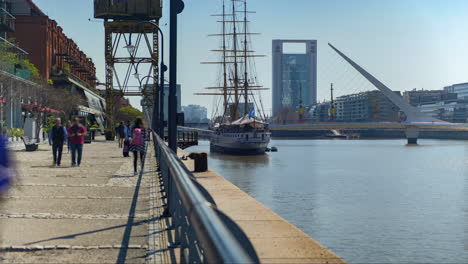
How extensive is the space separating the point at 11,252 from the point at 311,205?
75.9 ft

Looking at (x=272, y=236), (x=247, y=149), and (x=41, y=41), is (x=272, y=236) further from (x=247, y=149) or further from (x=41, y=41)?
(x=247, y=149)

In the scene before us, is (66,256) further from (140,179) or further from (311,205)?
(311,205)

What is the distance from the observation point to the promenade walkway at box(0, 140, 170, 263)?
21.4ft

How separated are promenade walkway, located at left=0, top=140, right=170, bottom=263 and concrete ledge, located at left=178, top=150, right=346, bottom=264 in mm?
1341

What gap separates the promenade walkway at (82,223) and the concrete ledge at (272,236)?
4.40 feet

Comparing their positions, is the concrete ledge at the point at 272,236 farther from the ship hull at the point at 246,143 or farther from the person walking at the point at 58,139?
the ship hull at the point at 246,143

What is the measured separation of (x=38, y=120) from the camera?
44969 mm

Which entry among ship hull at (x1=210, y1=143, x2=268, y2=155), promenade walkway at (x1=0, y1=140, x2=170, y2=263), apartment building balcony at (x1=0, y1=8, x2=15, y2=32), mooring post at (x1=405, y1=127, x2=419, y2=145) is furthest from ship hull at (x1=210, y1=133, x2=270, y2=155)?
promenade walkway at (x1=0, y1=140, x2=170, y2=263)

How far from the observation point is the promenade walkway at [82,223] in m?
6.52

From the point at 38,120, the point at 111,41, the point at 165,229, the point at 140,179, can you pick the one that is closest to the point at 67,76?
the point at 111,41

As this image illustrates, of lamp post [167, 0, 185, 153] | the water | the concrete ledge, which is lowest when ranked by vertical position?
the water

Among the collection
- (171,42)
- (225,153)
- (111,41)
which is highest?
(111,41)

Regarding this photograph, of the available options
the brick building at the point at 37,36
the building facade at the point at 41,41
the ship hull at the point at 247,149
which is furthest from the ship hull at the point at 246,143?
the brick building at the point at 37,36

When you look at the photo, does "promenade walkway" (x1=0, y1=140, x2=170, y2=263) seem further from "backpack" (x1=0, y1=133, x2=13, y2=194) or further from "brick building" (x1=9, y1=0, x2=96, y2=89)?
"brick building" (x1=9, y1=0, x2=96, y2=89)
